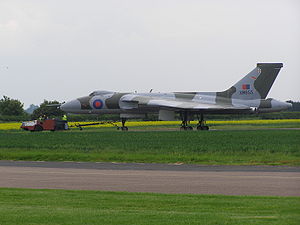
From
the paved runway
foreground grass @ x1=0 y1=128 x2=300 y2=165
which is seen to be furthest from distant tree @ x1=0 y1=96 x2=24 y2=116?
the paved runway

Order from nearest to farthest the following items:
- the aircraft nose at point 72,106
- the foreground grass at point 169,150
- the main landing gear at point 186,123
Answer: the foreground grass at point 169,150 < the main landing gear at point 186,123 < the aircraft nose at point 72,106

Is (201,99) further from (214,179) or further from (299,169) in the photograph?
(214,179)

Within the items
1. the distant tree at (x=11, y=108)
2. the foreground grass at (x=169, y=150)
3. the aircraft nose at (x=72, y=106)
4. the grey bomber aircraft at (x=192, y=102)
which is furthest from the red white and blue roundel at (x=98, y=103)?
the distant tree at (x=11, y=108)

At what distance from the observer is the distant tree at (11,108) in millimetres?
142125

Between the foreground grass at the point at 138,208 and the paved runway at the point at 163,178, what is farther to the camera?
the paved runway at the point at 163,178

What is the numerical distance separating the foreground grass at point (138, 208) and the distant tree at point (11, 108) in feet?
417

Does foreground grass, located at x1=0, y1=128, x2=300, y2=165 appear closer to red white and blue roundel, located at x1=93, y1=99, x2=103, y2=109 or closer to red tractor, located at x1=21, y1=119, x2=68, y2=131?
red white and blue roundel, located at x1=93, y1=99, x2=103, y2=109

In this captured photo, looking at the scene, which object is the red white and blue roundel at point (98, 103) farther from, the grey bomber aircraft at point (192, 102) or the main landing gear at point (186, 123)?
the main landing gear at point (186, 123)

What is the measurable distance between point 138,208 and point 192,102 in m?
52.2

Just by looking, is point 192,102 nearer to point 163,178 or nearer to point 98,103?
point 98,103

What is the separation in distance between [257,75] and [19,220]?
54.1 meters

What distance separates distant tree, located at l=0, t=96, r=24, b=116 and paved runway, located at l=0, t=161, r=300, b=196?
115m

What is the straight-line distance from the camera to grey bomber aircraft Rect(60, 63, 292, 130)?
6438 cm

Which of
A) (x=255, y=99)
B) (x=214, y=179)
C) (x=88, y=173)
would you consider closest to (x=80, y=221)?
(x=214, y=179)
